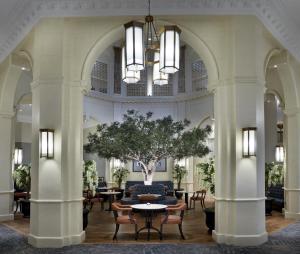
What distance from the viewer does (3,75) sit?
10.8 metres

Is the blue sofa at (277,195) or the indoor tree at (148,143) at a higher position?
the indoor tree at (148,143)

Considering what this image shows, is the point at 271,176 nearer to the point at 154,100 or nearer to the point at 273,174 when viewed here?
the point at 273,174

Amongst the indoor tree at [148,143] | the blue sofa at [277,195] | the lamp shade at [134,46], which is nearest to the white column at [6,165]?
the indoor tree at [148,143]

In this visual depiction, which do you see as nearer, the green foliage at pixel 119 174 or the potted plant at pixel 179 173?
the green foliage at pixel 119 174

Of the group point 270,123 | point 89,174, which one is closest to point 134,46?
point 89,174

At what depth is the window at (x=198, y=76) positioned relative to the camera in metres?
19.6

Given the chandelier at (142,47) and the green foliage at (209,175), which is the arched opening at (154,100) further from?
the chandelier at (142,47)

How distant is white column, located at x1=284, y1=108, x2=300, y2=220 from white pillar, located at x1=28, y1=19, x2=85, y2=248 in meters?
6.32

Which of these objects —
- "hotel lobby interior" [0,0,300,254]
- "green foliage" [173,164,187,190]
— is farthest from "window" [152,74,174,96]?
"hotel lobby interior" [0,0,300,254]

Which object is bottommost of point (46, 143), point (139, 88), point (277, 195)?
point (277, 195)

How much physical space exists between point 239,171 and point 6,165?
6714mm

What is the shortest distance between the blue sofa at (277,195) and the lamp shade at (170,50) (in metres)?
9.04

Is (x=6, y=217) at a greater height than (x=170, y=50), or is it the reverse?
(x=170, y=50)

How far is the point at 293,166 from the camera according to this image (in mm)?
11516
